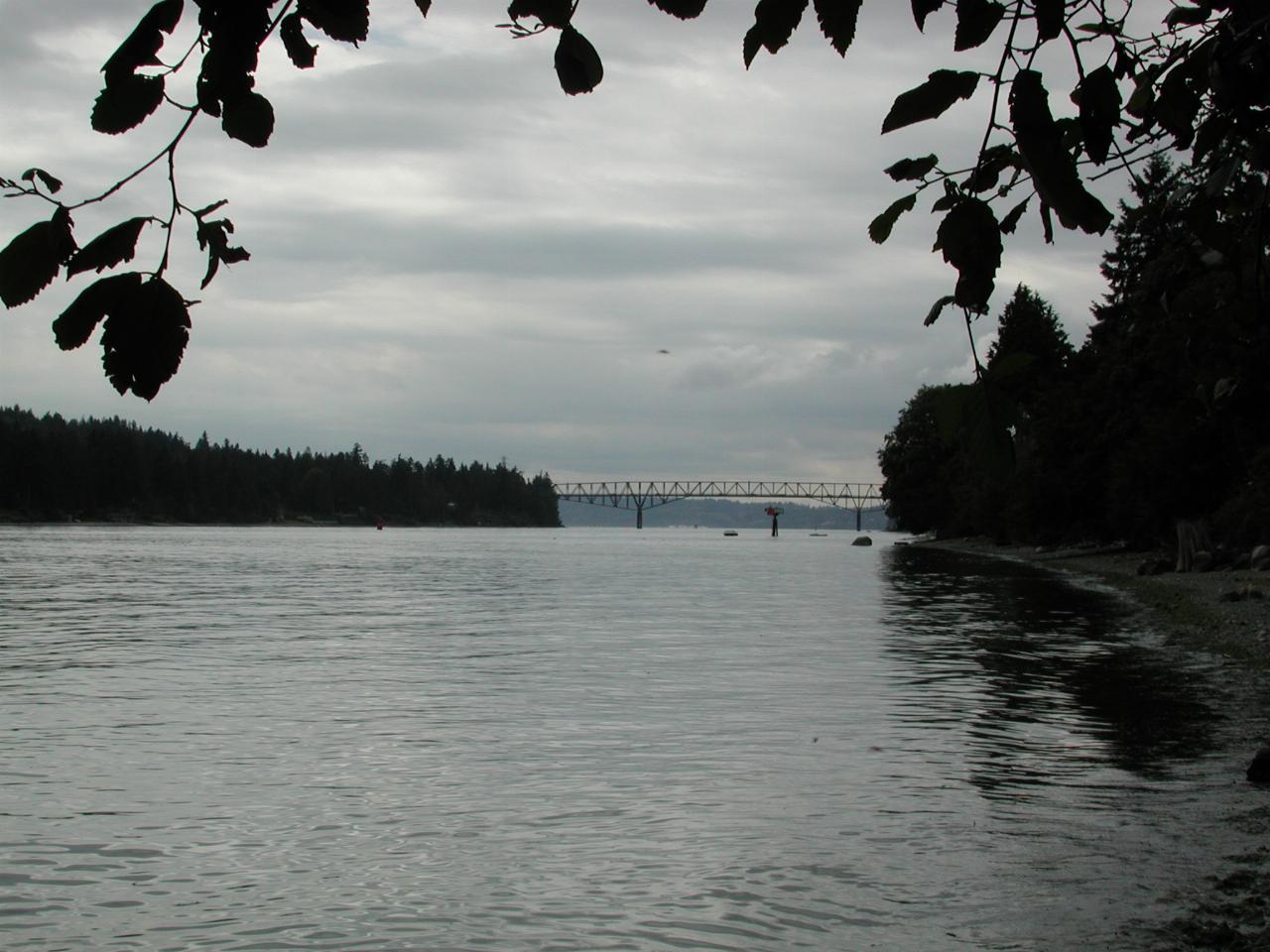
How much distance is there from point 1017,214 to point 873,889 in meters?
7.50

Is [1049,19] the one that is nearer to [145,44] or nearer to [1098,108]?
[1098,108]

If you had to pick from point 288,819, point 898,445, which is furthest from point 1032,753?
point 898,445

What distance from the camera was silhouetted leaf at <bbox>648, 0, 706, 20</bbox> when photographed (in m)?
2.84

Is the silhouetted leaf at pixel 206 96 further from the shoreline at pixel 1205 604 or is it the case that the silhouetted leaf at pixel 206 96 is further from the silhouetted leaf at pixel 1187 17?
the shoreline at pixel 1205 604

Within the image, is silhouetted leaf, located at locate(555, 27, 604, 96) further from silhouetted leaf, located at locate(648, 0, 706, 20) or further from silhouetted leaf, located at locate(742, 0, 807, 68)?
silhouetted leaf, located at locate(742, 0, 807, 68)

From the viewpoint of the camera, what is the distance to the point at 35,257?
2.43m

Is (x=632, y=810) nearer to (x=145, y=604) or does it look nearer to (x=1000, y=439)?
(x=1000, y=439)

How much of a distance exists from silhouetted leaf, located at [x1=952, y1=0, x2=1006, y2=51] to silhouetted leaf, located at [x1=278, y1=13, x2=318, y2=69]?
4.90 ft

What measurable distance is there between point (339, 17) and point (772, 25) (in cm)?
97

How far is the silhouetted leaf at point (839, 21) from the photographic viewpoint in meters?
2.91

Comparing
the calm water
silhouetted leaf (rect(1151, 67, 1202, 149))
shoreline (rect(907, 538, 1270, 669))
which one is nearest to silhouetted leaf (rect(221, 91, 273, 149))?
silhouetted leaf (rect(1151, 67, 1202, 149))

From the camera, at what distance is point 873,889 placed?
10.4 meters

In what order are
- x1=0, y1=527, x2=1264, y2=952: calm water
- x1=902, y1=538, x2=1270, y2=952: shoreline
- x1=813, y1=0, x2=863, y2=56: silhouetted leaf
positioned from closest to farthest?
x1=813, y1=0, x2=863, y2=56: silhouetted leaf < x1=902, y1=538, x2=1270, y2=952: shoreline < x1=0, y1=527, x2=1264, y2=952: calm water

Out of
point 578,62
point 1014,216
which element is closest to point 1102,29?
point 1014,216
